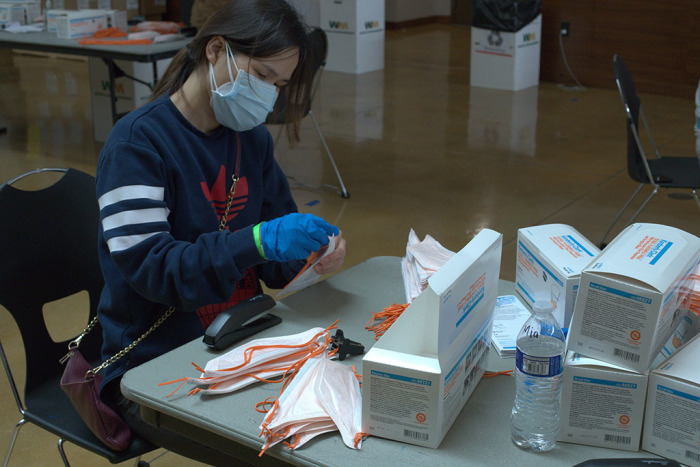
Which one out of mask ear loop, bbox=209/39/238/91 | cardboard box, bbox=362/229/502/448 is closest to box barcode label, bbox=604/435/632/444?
cardboard box, bbox=362/229/502/448

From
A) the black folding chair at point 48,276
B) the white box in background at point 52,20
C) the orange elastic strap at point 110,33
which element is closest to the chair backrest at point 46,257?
the black folding chair at point 48,276

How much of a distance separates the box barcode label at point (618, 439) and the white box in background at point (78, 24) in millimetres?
4671

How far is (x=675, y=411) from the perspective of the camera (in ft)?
3.39

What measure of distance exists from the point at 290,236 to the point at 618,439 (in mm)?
633

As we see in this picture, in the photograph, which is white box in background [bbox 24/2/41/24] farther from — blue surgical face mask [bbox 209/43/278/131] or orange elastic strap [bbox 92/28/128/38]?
blue surgical face mask [bbox 209/43/278/131]

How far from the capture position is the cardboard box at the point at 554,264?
1.33 metres

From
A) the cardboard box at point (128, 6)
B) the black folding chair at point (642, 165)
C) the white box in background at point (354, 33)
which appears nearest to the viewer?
the black folding chair at point (642, 165)

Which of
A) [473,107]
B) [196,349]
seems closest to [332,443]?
[196,349]

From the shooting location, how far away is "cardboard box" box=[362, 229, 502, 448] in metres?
1.02

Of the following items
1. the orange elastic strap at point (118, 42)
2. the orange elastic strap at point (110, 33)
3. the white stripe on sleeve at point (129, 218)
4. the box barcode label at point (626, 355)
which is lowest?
the box barcode label at point (626, 355)

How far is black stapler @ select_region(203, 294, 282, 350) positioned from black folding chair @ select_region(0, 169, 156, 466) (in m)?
0.33

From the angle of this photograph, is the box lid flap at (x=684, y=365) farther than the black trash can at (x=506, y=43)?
No

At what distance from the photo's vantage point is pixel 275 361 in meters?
1.27

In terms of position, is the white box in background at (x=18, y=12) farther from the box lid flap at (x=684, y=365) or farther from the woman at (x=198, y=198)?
the box lid flap at (x=684, y=365)
